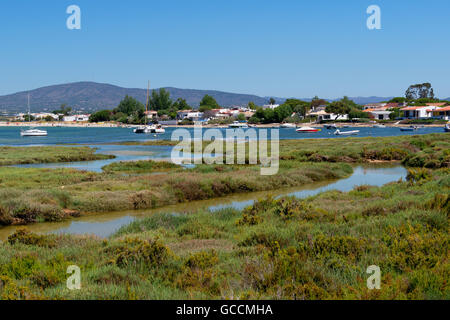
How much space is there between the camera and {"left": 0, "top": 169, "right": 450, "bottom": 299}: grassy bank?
6121 mm

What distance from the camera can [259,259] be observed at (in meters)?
7.64

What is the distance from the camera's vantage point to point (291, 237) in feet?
31.4

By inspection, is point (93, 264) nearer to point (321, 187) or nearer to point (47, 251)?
point (47, 251)

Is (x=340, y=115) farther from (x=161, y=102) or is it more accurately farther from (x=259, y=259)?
(x=259, y=259)

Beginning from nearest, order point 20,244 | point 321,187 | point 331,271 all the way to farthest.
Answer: point 331,271
point 20,244
point 321,187

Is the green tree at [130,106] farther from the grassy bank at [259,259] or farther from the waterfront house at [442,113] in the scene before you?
the grassy bank at [259,259]

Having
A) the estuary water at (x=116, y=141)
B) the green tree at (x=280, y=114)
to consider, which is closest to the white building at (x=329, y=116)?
the green tree at (x=280, y=114)

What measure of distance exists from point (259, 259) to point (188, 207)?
1083 centimetres

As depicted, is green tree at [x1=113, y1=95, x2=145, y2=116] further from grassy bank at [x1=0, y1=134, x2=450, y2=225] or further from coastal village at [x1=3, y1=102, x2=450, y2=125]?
grassy bank at [x1=0, y1=134, x2=450, y2=225]

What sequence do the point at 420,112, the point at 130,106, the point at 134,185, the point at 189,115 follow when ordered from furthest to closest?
1. the point at 130,106
2. the point at 189,115
3. the point at 420,112
4. the point at 134,185

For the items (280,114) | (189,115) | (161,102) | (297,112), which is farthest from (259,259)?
(161,102)
